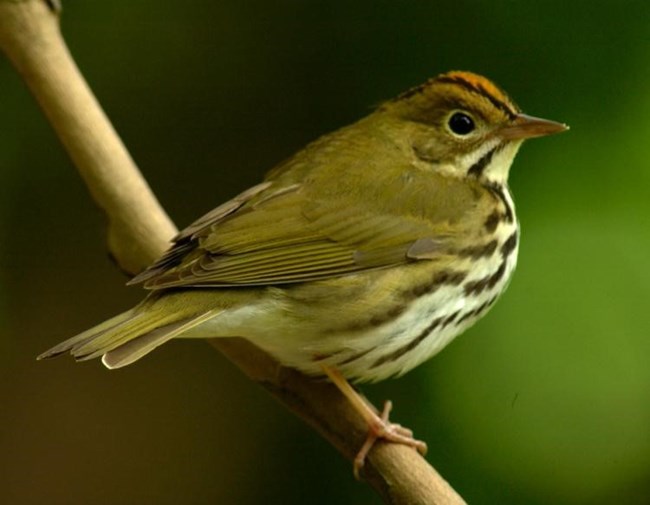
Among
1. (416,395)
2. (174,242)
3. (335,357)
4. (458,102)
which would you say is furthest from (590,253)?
(174,242)

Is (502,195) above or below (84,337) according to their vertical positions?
below

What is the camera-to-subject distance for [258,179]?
3309mm

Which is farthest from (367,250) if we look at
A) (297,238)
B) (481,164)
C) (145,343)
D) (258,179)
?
(258,179)

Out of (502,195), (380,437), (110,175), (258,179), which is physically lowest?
(380,437)

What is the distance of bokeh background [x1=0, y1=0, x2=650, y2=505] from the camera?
2.54m

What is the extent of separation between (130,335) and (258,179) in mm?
1613

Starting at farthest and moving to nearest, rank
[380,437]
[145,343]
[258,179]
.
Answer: [258,179] → [380,437] → [145,343]

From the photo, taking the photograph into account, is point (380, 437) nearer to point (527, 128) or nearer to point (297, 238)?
point (297, 238)

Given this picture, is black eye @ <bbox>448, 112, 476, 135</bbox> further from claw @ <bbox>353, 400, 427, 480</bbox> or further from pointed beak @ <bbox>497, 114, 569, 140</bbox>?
claw @ <bbox>353, 400, 427, 480</bbox>

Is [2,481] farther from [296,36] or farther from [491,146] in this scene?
[491,146]

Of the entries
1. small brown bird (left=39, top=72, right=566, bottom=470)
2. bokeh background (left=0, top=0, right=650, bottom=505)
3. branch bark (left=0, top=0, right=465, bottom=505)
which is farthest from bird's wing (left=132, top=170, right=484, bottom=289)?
bokeh background (left=0, top=0, right=650, bottom=505)

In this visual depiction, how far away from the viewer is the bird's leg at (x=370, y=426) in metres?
1.89

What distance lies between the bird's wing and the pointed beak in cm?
18

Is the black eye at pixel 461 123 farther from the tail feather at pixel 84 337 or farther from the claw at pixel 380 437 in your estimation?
the tail feather at pixel 84 337
